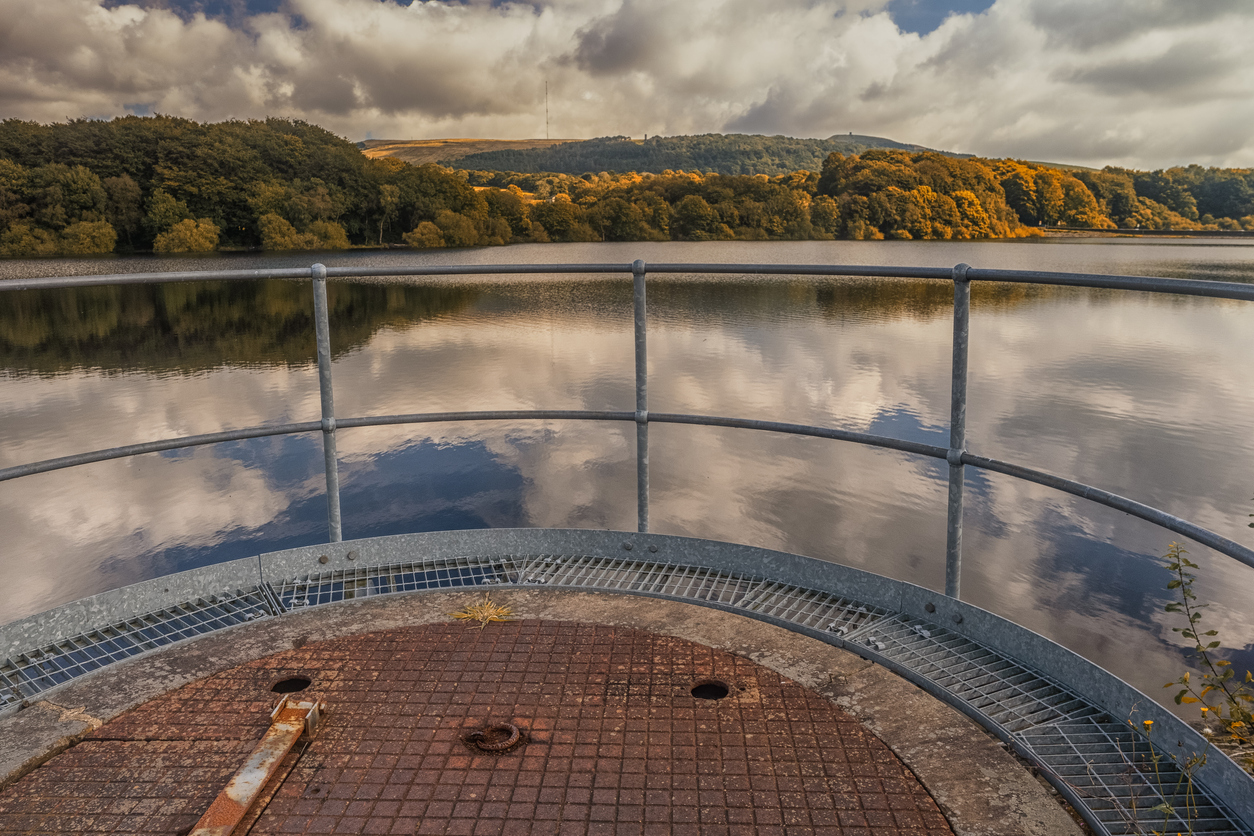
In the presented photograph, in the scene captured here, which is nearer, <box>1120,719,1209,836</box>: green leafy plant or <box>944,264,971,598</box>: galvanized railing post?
<box>1120,719,1209,836</box>: green leafy plant

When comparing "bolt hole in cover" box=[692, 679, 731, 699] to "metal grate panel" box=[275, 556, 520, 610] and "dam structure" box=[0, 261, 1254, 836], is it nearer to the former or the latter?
"dam structure" box=[0, 261, 1254, 836]

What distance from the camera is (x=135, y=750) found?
189cm

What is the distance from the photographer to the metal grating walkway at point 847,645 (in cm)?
179

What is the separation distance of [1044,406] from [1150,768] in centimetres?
1908

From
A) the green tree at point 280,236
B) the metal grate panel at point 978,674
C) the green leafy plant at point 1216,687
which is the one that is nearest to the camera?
the metal grate panel at point 978,674

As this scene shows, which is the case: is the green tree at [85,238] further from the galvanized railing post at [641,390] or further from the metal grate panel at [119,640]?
the galvanized railing post at [641,390]

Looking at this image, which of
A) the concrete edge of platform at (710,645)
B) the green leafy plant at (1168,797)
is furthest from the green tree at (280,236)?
the green leafy plant at (1168,797)

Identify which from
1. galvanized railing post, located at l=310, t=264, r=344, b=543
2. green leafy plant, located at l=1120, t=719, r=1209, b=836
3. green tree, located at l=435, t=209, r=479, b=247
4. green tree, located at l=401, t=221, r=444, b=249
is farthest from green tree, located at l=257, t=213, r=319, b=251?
green leafy plant, located at l=1120, t=719, r=1209, b=836

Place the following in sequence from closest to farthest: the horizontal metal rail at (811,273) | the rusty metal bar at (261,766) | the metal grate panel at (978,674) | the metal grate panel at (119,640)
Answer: the rusty metal bar at (261,766) → the horizontal metal rail at (811,273) → the metal grate panel at (978,674) → the metal grate panel at (119,640)

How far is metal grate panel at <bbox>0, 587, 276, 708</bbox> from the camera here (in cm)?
Answer: 226

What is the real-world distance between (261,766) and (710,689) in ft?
3.43

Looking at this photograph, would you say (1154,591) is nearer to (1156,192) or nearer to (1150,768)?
(1150,768)

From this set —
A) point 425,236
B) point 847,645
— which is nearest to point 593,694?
point 847,645

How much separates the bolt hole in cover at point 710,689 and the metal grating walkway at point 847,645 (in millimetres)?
395
